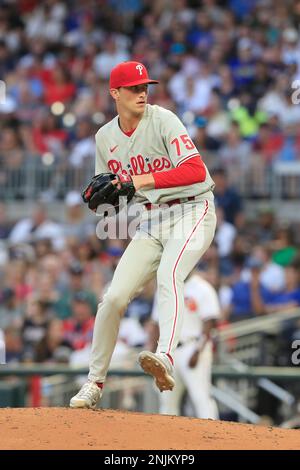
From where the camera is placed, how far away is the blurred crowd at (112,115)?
11750 millimetres

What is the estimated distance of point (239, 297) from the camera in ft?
38.1

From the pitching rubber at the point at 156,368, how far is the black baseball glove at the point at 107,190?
0.94m

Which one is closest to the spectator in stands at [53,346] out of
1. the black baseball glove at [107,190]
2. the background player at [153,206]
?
the background player at [153,206]

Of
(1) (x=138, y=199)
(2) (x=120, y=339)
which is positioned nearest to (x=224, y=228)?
(2) (x=120, y=339)

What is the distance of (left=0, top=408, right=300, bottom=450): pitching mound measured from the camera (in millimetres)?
5648

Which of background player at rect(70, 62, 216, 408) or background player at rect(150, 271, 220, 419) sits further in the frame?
background player at rect(150, 271, 220, 419)

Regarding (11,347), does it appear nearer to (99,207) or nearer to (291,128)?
(291,128)

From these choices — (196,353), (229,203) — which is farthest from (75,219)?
(196,353)

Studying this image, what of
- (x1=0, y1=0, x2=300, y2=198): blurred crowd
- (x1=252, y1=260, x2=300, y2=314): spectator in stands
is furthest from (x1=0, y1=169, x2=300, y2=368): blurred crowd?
(x1=0, y1=0, x2=300, y2=198): blurred crowd

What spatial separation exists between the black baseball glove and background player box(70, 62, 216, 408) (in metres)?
0.06

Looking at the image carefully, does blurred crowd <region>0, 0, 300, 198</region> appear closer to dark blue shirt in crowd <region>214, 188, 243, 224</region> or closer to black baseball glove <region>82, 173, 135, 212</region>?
dark blue shirt in crowd <region>214, 188, 243, 224</region>

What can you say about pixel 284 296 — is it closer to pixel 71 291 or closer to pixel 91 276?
pixel 91 276

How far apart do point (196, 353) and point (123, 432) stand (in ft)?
12.4

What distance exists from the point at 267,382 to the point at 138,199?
406cm
